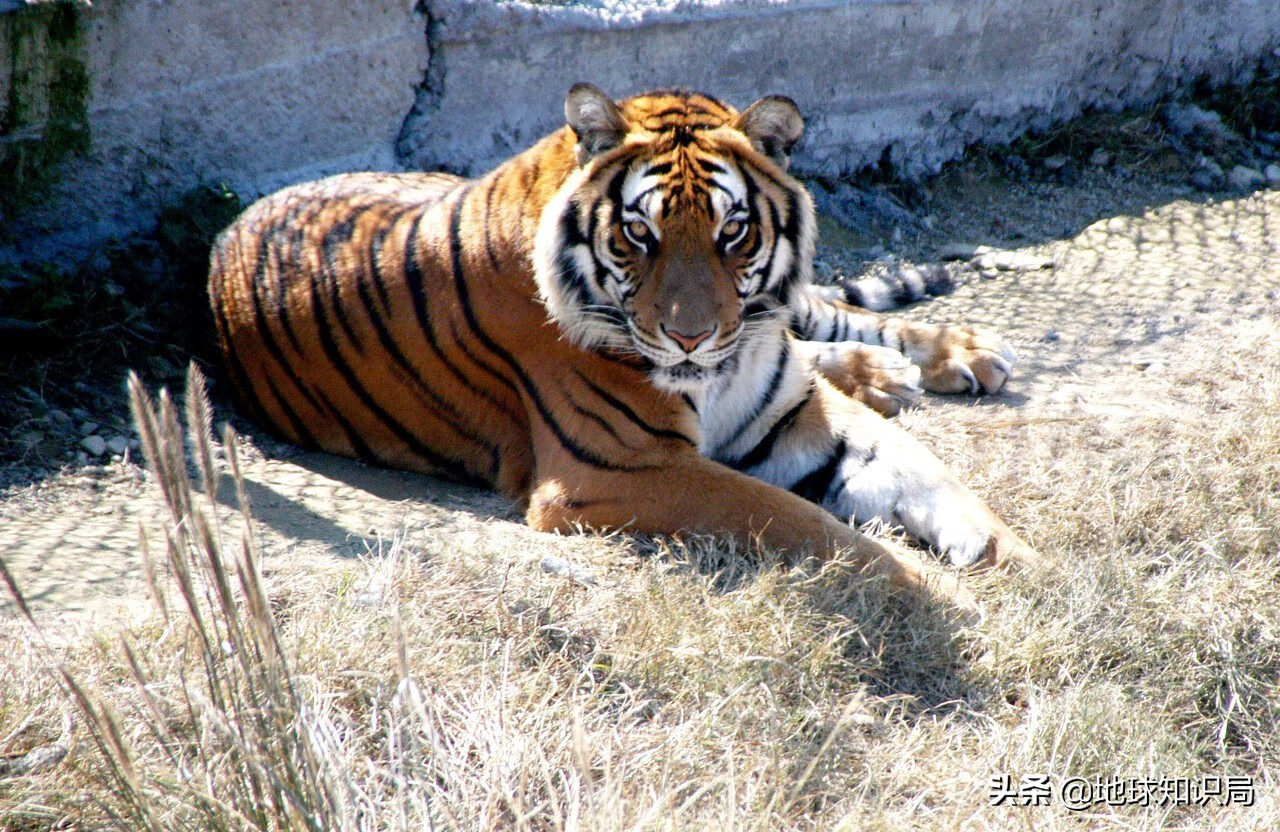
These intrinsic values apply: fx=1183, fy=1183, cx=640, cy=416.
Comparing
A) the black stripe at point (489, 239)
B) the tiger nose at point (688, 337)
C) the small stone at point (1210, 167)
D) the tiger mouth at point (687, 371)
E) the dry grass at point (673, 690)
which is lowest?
the dry grass at point (673, 690)

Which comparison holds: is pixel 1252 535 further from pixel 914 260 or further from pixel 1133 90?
pixel 1133 90

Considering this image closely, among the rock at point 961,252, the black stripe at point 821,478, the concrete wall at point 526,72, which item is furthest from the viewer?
the rock at point 961,252

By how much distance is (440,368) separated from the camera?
11.0ft

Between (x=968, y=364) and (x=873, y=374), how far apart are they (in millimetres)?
340

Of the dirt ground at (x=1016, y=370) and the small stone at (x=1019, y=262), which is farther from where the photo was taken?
the small stone at (x=1019, y=262)

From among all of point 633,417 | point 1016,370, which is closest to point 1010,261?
point 1016,370

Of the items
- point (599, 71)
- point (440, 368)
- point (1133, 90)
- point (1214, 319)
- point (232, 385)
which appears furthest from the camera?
point (1133, 90)

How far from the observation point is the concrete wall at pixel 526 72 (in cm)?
397

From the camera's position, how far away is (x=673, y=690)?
2346 mm

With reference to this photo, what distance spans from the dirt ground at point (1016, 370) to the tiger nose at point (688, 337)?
1.90ft

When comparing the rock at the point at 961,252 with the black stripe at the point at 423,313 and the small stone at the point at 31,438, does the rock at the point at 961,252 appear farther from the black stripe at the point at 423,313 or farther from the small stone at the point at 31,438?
the small stone at the point at 31,438

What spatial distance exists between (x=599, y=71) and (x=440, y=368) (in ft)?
6.46

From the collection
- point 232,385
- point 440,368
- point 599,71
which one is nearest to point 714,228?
point 440,368

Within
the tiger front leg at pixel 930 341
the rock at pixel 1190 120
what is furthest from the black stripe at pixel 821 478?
the rock at pixel 1190 120
